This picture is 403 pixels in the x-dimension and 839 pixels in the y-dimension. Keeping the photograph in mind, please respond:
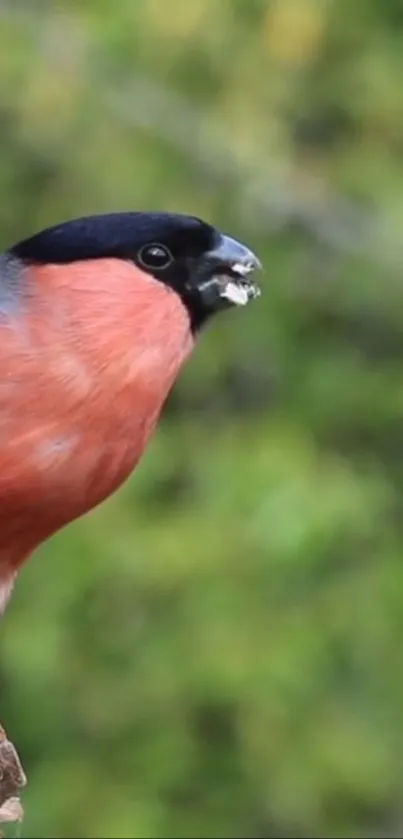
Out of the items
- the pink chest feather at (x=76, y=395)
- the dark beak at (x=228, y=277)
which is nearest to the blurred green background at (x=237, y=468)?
the dark beak at (x=228, y=277)

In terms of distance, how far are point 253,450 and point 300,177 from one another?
83 centimetres

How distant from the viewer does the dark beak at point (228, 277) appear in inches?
79.8

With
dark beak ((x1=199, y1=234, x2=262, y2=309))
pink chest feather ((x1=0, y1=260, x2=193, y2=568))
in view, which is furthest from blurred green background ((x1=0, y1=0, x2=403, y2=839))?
pink chest feather ((x1=0, y1=260, x2=193, y2=568))

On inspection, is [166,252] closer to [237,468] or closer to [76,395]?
[76,395]

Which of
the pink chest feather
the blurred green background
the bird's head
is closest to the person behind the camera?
the pink chest feather

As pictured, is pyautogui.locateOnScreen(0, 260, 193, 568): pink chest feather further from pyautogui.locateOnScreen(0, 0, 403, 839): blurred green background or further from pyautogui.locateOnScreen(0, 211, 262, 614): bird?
pyautogui.locateOnScreen(0, 0, 403, 839): blurred green background

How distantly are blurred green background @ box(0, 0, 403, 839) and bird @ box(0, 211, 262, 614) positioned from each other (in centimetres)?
120

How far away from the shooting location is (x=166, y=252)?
6.61ft

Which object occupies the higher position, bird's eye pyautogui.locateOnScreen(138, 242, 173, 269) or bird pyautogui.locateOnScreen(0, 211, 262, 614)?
bird's eye pyautogui.locateOnScreen(138, 242, 173, 269)

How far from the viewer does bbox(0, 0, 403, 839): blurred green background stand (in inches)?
133

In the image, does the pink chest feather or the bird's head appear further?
the bird's head

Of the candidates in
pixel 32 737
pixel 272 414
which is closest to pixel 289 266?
pixel 272 414

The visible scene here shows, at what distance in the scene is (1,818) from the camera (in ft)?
6.47

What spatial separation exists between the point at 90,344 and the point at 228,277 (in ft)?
0.73
